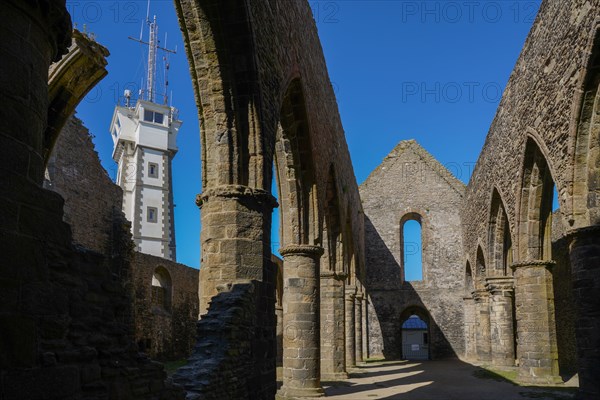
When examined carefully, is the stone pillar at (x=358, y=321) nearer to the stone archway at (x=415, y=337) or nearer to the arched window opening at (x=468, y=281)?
the arched window opening at (x=468, y=281)

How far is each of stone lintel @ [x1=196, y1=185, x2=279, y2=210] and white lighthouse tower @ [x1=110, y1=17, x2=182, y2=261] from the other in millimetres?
30101

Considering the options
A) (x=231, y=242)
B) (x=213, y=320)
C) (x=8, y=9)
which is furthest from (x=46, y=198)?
(x=231, y=242)

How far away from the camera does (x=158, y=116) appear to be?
4344 cm

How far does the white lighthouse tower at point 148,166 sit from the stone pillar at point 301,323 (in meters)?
27.2

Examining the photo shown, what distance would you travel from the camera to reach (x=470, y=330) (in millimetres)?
23438

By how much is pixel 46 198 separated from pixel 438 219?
78.5 feet

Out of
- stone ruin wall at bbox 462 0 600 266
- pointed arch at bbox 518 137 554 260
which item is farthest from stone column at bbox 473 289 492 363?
pointed arch at bbox 518 137 554 260

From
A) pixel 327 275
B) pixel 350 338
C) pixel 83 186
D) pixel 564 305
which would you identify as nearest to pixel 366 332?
pixel 350 338

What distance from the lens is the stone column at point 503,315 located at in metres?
16.4

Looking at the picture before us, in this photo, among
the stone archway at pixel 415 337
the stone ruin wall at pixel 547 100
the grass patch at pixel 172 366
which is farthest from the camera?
the stone archway at pixel 415 337

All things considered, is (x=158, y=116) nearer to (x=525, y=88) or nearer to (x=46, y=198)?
(x=525, y=88)

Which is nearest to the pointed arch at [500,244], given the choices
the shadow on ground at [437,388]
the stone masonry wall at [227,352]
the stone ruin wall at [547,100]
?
the stone ruin wall at [547,100]

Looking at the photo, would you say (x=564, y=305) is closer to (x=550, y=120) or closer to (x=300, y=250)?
(x=550, y=120)

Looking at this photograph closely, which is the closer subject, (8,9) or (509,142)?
(8,9)
